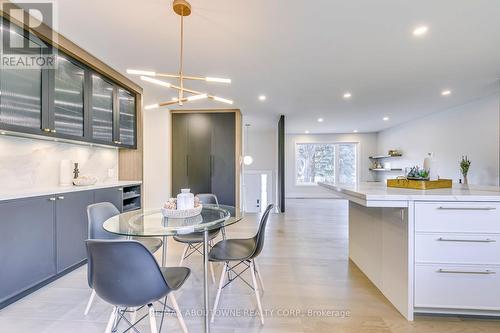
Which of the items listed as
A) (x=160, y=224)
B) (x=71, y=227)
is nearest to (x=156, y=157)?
(x=71, y=227)

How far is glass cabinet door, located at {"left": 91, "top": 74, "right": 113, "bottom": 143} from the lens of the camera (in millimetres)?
2971

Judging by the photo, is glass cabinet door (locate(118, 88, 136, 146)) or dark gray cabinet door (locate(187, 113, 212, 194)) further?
dark gray cabinet door (locate(187, 113, 212, 194))

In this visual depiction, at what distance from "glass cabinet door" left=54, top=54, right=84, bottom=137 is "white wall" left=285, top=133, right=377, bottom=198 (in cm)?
709

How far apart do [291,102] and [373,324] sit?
12.9ft

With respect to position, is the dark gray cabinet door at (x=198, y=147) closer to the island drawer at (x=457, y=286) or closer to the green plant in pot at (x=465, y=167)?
the island drawer at (x=457, y=286)

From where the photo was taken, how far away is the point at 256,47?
2564 millimetres

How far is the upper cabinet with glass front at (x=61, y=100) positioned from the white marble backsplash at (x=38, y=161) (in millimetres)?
339

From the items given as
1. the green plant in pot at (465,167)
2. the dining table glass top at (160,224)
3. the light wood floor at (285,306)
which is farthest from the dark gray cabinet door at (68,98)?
the green plant in pot at (465,167)

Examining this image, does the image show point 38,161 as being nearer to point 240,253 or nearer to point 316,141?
point 240,253

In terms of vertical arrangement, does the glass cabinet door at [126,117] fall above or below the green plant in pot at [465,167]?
above

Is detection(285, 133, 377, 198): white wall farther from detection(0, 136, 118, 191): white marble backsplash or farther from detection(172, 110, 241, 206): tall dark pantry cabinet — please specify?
detection(0, 136, 118, 191): white marble backsplash

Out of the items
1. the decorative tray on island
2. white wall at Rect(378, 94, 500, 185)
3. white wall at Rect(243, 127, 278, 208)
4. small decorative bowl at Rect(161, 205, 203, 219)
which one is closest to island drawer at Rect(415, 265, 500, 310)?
the decorative tray on island

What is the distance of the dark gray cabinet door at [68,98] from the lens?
8.00ft

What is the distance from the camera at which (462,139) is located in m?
4.71
